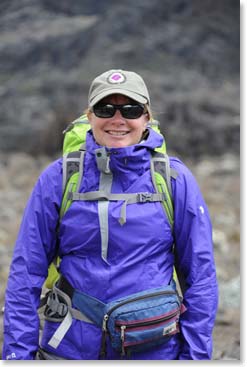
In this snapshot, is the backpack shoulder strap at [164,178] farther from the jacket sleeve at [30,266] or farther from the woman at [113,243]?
the jacket sleeve at [30,266]

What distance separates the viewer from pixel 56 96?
23.0 metres

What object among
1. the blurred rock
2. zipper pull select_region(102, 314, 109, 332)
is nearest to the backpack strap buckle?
zipper pull select_region(102, 314, 109, 332)

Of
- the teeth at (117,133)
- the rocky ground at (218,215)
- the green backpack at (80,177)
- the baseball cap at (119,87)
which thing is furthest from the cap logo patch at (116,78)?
the rocky ground at (218,215)

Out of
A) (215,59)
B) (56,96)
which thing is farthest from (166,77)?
(56,96)

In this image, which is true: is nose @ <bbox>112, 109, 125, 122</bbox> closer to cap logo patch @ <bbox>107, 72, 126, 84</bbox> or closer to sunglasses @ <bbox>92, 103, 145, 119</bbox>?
sunglasses @ <bbox>92, 103, 145, 119</bbox>

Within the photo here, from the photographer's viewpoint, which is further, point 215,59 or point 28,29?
point 215,59

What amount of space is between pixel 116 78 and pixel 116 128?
0.79 ft

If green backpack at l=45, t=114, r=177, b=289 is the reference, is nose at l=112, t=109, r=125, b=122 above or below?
above

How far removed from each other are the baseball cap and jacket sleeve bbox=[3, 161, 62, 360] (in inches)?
16.3

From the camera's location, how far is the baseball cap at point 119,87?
2965 mm

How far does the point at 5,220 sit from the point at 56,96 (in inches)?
423

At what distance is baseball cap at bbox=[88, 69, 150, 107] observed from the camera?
117 inches

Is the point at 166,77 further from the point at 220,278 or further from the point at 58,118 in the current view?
the point at 220,278

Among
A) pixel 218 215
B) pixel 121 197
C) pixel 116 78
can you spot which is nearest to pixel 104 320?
pixel 121 197
